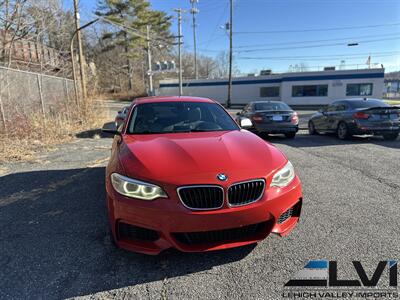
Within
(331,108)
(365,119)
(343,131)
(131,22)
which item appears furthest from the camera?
(131,22)

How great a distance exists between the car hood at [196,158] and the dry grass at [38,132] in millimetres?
5834

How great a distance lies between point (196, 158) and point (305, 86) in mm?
37140

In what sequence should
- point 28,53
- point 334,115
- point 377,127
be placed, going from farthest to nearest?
point 28,53, point 334,115, point 377,127

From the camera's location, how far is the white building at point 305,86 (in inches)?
1346

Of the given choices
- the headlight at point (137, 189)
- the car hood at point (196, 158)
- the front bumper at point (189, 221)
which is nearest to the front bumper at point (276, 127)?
the car hood at point (196, 158)

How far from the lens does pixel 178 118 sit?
13.7ft

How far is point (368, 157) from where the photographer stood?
7.38 m

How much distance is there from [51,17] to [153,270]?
19.6 meters

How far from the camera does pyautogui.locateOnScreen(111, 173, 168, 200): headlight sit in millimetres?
2478

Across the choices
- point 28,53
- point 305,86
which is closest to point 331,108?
point 28,53

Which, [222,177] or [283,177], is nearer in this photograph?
[222,177]

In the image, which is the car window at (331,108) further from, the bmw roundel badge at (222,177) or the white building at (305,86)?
the white building at (305,86)

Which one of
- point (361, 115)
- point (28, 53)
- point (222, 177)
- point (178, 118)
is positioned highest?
point (28, 53)

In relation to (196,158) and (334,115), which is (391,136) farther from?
(196,158)
